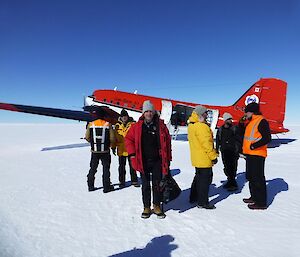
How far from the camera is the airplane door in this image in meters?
20.5

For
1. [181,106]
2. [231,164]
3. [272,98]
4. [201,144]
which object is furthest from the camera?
[181,106]

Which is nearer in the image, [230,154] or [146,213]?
[146,213]

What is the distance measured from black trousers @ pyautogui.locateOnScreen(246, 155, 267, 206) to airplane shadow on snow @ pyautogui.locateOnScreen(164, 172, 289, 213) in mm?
508

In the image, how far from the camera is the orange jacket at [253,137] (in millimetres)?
5176

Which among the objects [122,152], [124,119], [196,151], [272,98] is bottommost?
[122,152]

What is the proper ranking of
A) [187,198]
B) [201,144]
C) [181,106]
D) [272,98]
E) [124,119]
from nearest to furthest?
1. [201,144]
2. [187,198]
3. [124,119]
4. [272,98]
5. [181,106]

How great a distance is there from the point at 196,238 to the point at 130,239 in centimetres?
100

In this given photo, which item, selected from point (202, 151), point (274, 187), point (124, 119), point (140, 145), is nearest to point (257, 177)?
point (202, 151)

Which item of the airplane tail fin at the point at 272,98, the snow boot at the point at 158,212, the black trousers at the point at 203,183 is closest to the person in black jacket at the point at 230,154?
the black trousers at the point at 203,183

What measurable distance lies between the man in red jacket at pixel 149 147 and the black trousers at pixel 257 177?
68.6 inches

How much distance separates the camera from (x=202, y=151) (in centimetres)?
518

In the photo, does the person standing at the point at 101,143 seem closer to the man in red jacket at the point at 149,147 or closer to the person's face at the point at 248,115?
the man in red jacket at the point at 149,147

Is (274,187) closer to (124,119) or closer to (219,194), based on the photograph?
(219,194)

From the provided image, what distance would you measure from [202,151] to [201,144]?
15 centimetres
